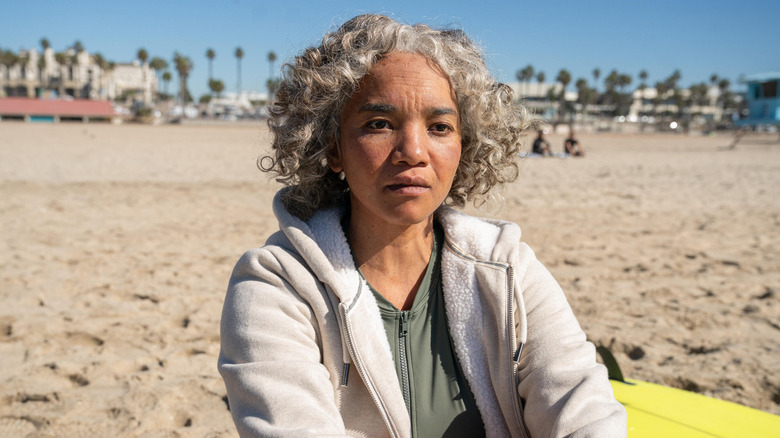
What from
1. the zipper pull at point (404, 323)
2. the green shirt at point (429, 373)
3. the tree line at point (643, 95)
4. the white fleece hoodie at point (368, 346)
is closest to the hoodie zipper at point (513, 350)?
the white fleece hoodie at point (368, 346)

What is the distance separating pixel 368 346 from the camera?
5.23 feet

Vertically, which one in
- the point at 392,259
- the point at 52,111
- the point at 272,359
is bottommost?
the point at 272,359

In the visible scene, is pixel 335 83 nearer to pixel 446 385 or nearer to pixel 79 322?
pixel 446 385

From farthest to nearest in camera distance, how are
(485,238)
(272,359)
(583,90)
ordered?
(583,90) < (485,238) < (272,359)

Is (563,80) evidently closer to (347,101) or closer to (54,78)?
(54,78)

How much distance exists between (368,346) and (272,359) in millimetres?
251

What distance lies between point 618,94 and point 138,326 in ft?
380

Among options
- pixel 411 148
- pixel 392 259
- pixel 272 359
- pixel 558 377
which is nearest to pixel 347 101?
pixel 411 148

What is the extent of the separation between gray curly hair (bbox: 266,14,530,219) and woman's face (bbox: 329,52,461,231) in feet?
0.15

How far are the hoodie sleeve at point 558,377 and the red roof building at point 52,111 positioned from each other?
61.7 m

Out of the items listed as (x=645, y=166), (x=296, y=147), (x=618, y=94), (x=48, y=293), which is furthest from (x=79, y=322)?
(x=618, y=94)

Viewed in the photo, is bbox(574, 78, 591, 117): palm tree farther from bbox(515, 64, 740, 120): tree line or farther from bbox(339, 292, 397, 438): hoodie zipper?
bbox(339, 292, 397, 438): hoodie zipper

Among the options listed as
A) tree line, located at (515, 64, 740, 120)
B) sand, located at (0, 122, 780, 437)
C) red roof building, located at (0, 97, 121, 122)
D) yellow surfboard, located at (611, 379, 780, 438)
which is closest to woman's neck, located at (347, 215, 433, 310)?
sand, located at (0, 122, 780, 437)

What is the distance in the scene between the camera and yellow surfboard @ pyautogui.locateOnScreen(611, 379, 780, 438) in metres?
1.84
